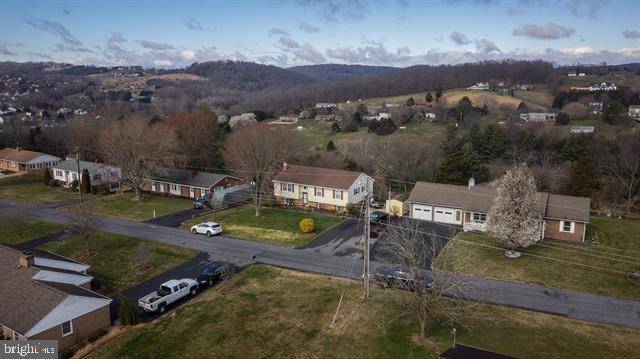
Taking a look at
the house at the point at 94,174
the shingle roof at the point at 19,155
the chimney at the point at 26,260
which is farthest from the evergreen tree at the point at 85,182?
the chimney at the point at 26,260

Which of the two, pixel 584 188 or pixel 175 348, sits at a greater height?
pixel 584 188

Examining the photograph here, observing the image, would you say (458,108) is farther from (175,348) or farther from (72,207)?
(175,348)

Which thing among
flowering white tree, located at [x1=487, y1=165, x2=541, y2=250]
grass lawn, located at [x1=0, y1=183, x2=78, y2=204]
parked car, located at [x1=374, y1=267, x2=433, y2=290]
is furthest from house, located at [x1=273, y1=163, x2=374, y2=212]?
grass lawn, located at [x1=0, y1=183, x2=78, y2=204]

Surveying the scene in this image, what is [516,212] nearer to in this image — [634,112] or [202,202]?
[202,202]

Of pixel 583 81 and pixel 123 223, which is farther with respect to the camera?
pixel 583 81

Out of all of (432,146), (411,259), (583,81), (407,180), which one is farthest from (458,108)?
(411,259)

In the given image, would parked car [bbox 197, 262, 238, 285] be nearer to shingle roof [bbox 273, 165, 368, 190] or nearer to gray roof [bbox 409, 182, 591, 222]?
shingle roof [bbox 273, 165, 368, 190]
